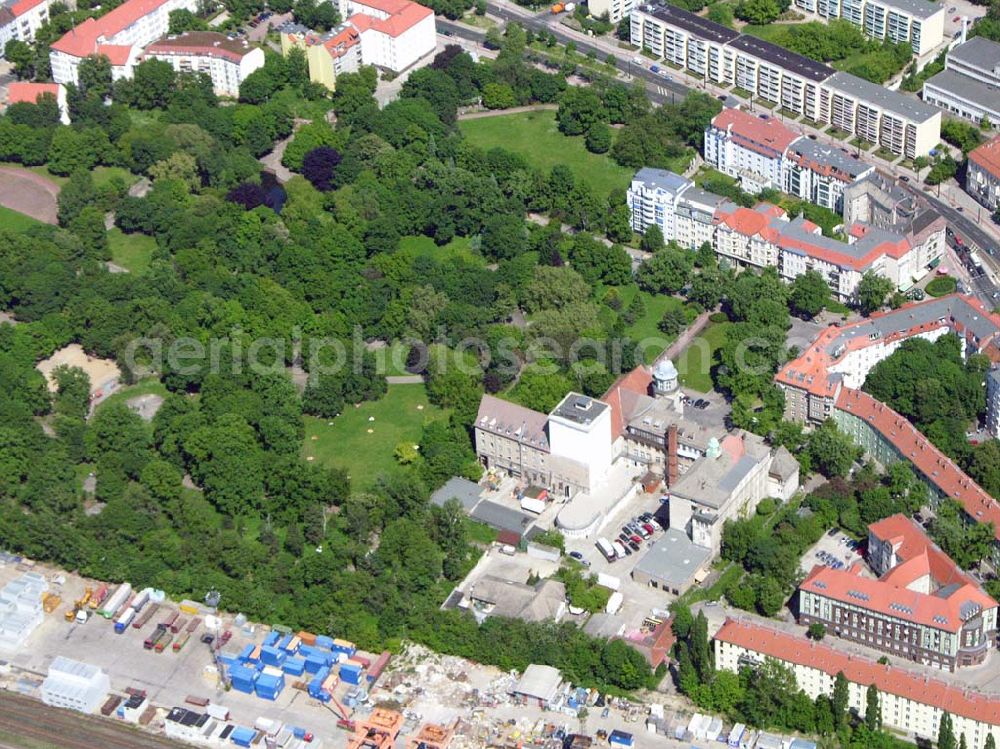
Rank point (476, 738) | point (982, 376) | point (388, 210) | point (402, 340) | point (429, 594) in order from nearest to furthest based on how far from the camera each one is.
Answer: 1. point (476, 738)
2. point (429, 594)
3. point (982, 376)
4. point (402, 340)
5. point (388, 210)

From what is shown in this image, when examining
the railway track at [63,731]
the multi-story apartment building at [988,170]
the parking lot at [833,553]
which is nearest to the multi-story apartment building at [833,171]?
the multi-story apartment building at [988,170]

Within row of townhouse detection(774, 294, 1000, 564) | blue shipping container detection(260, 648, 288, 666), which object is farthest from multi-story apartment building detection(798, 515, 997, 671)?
blue shipping container detection(260, 648, 288, 666)

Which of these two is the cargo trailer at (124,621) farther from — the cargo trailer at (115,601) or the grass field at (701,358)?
the grass field at (701,358)

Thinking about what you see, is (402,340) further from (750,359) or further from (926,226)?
(926,226)

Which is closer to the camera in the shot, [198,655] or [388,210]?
[198,655]

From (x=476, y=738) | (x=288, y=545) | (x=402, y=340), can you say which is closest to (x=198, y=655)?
(x=288, y=545)

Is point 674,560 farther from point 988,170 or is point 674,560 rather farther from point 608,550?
point 988,170

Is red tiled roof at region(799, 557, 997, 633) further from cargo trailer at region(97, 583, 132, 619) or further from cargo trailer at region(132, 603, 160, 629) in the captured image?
cargo trailer at region(97, 583, 132, 619)
